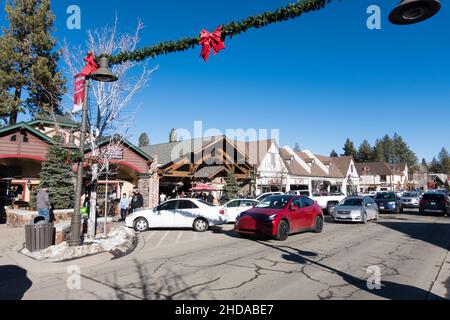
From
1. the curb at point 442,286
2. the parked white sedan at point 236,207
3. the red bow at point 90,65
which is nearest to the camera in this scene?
the curb at point 442,286

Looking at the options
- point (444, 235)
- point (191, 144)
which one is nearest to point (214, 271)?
point (444, 235)

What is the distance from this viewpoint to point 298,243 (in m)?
11.6

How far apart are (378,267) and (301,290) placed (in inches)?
120

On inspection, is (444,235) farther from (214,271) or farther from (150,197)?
(150,197)

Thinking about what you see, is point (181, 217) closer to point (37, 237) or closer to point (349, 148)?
point (37, 237)

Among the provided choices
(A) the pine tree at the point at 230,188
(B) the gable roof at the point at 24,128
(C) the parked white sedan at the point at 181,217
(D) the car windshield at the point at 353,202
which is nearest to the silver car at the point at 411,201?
(D) the car windshield at the point at 353,202

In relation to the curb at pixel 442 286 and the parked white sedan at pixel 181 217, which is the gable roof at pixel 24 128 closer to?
the parked white sedan at pixel 181 217

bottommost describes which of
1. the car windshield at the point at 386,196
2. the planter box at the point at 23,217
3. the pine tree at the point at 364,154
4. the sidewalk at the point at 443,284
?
the sidewalk at the point at 443,284

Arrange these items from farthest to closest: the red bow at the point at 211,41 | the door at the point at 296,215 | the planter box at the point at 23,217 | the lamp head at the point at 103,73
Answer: the planter box at the point at 23,217 → the door at the point at 296,215 → the lamp head at the point at 103,73 → the red bow at the point at 211,41

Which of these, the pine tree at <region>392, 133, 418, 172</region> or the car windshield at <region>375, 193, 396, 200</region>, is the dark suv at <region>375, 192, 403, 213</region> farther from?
the pine tree at <region>392, 133, 418, 172</region>

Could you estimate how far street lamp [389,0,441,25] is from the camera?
13.9ft

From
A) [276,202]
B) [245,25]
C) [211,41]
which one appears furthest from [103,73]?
[276,202]

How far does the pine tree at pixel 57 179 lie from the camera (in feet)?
63.8

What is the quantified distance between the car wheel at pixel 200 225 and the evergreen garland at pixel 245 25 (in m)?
8.71
